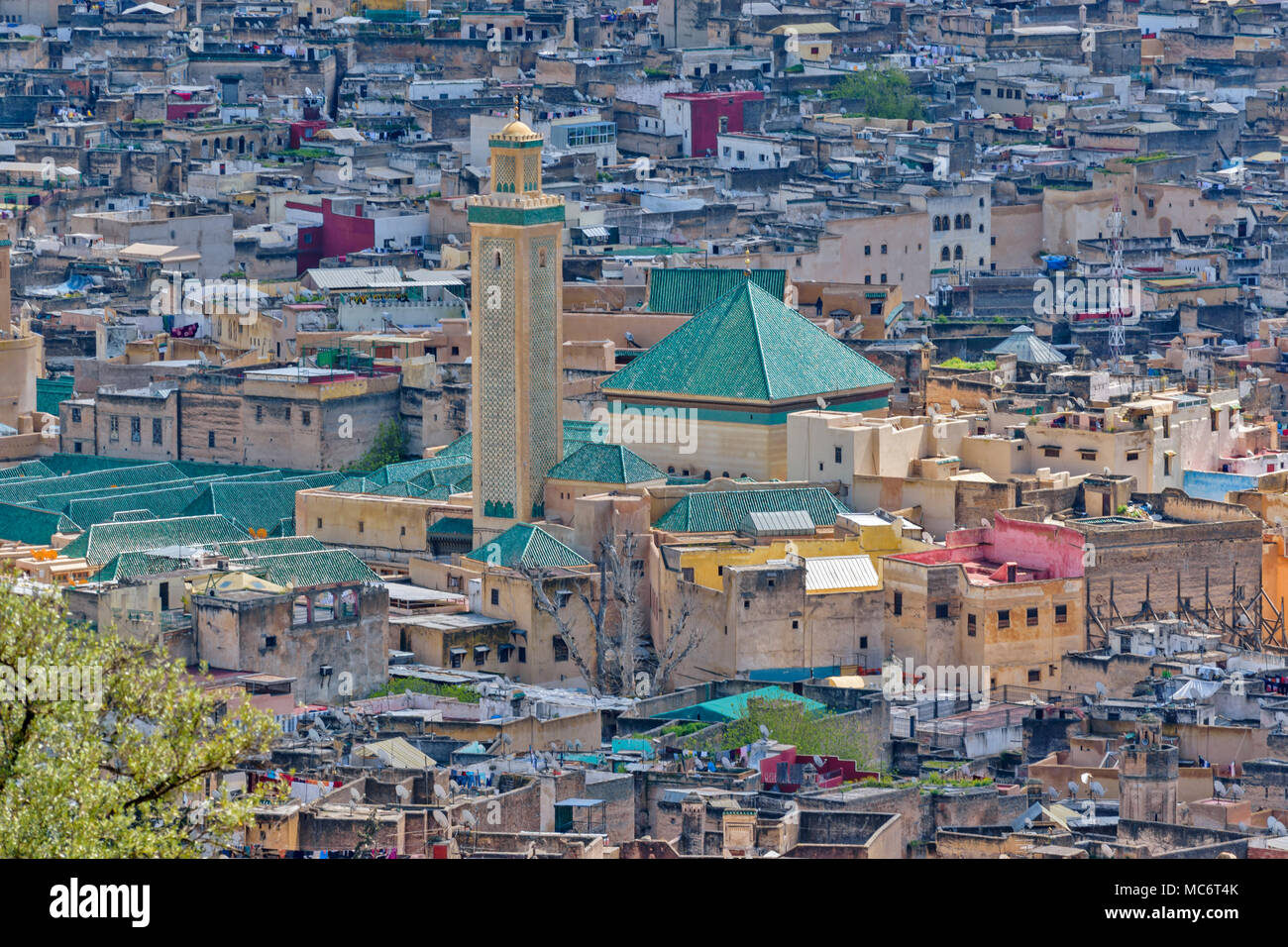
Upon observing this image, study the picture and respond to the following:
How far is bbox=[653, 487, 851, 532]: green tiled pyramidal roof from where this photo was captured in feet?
169

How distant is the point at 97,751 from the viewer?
690 inches

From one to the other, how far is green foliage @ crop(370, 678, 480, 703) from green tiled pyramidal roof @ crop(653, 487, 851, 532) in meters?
6.46

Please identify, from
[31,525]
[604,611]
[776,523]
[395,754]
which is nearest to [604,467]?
[776,523]

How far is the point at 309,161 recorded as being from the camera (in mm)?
92500

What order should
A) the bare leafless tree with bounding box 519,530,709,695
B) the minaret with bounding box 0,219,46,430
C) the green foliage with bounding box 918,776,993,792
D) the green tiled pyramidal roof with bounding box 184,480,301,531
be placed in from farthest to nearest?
the minaret with bounding box 0,219,46,430 → the green tiled pyramidal roof with bounding box 184,480,301,531 → the bare leafless tree with bounding box 519,530,709,695 → the green foliage with bounding box 918,776,993,792

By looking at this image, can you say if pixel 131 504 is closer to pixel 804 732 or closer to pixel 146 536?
pixel 146 536

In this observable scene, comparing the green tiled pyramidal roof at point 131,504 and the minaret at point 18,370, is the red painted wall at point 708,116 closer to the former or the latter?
the minaret at point 18,370

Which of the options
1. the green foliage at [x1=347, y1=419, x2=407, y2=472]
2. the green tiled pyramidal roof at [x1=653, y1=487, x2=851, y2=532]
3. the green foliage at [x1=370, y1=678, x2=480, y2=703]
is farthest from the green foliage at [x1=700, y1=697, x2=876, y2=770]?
the green foliage at [x1=347, y1=419, x2=407, y2=472]

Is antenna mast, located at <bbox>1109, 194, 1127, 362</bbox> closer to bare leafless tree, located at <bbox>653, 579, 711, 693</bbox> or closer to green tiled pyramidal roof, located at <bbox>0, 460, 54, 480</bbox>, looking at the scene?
bare leafless tree, located at <bbox>653, 579, 711, 693</bbox>

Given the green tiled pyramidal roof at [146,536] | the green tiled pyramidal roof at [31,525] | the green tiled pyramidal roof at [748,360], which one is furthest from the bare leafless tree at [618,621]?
the green tiled pyramidal roof at [31,525]

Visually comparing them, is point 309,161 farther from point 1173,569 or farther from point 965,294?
point 1173,569

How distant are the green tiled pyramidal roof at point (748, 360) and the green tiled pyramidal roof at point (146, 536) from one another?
8.16 meters

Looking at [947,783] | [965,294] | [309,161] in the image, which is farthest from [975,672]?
[309,161]
